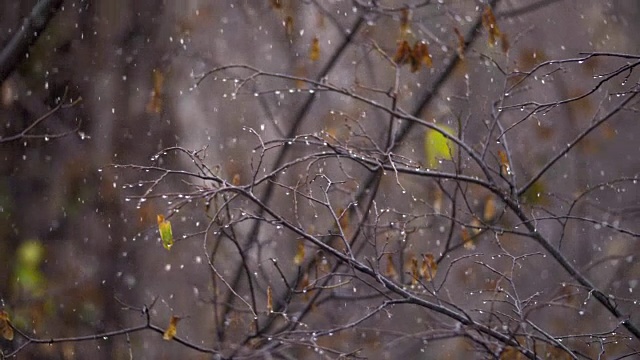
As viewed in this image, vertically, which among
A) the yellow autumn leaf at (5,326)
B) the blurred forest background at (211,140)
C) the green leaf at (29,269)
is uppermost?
the blurred forest background at (211,140)

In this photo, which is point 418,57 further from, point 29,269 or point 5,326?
point 29,269

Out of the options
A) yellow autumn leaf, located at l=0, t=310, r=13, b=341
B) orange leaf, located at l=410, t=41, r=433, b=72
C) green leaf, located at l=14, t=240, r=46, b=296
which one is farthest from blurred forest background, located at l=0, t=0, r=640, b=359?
orange leaf, located at l=410, t=41, r=433, b=72

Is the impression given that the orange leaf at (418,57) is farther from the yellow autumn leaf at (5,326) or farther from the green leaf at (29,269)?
the green leaf at (29,269)

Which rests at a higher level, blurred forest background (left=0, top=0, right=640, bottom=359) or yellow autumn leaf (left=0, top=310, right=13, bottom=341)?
blurred forest background (left=0, top=0, right=640, bottom=359)

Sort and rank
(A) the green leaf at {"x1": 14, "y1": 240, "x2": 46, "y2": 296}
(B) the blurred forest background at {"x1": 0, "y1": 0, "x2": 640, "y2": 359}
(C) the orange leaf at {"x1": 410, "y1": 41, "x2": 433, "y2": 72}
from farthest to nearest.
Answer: (B) the blurred forest background at {"x1": 0, "y1": 0, "x2": 640, "y2": 359}
(A) the green leaf at {"x1": 14, "y1": 240, "x2": 46, "y2": 296}
(C) the orange leaf at {"x1": 410, "y1": 41, "x2": 433, "y2": 72}

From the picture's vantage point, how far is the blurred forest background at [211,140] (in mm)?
4852

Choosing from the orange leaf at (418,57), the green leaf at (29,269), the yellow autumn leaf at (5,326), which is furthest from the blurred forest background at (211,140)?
the orange leaf at (418,57)

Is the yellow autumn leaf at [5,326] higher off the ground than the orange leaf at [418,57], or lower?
lower

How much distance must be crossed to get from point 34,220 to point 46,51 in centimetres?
92

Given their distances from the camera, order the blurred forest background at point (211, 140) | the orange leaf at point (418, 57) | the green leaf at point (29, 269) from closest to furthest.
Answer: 1. the orange leaf at point (418, 57)
2. the green leaf at point (29, 269)
3. the blurred forest background at point (211, 140)

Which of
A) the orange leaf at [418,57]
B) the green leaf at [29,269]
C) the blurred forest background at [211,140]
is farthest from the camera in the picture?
the blurred forest background at [211,140]

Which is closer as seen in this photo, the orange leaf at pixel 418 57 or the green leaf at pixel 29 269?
the orange leaf at pixel 418 57

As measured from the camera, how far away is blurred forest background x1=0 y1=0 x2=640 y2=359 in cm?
485

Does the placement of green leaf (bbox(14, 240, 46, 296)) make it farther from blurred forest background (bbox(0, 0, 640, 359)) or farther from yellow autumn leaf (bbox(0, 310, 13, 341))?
yellow autumn leaf (bbox(0, 310, 13, 341))
